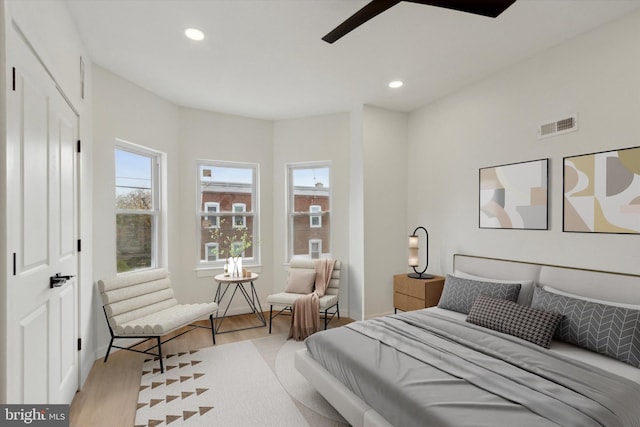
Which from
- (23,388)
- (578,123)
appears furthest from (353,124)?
(23,388)

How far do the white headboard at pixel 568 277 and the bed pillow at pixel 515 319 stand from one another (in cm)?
44

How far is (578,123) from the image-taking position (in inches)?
106

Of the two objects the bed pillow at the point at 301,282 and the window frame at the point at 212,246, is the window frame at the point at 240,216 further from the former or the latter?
the bed pillow at the point at 301,282

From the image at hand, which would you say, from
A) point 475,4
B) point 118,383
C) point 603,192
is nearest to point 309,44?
point 475,4

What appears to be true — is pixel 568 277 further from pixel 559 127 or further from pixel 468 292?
pixel 559 127

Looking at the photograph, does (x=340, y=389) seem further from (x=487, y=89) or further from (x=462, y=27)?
(x=487, y=89)

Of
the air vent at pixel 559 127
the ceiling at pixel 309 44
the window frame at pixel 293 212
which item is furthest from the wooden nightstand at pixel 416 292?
the ceiling at pixel 309 44

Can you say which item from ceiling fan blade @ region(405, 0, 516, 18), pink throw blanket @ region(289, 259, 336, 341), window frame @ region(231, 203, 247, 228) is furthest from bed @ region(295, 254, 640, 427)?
window frame @ region(231, 203, 247, 228)

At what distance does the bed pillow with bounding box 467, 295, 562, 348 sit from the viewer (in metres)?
2.25

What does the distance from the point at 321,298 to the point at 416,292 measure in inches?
43.9

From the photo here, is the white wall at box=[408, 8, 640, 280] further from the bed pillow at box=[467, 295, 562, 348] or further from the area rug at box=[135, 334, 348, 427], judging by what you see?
the area rug at box=[135, 334, 348, 427]

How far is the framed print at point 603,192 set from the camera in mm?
2383

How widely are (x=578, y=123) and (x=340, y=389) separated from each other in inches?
110

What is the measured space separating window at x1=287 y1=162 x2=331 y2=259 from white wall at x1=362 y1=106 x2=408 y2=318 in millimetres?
750
